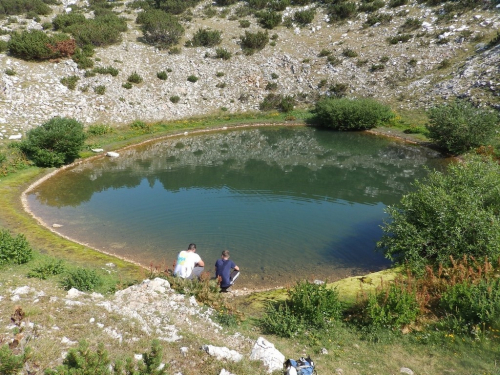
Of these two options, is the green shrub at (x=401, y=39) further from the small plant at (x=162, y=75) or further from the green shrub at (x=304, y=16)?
the small plant at (x=162, y=75)

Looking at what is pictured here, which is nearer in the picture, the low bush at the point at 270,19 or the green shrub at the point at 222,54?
the green shrub at the point at 222,54

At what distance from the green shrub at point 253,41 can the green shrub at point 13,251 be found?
46472 millimetres

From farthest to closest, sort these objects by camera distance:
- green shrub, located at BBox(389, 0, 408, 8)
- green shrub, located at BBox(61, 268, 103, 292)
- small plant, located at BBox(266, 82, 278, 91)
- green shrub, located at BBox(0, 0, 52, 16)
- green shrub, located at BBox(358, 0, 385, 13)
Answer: green shrub, located at BBox(358, 0, 385, 13) < green shrub, located at BBox(0, 0, 52, 16) < green shrub, located at BBox(389, 0, 408, 8) < small plant, located at BBox(266, 82, 278, 91) < green shrub, located at BBox(61, 268, 103, 292)

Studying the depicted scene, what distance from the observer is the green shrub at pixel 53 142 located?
2794 centimetres

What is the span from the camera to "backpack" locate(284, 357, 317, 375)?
7.64m

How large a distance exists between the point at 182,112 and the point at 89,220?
1112 inches

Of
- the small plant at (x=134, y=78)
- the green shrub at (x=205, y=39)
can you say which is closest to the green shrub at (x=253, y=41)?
the green shrub at (x=205, y=39)

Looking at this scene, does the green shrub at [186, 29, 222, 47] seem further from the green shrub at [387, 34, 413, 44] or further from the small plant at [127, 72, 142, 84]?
the green shrub at [387, 34, 413, 44]

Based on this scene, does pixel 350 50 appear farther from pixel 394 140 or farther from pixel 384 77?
pixel 394 140

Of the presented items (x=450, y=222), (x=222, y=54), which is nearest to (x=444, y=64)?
(x=222, y=54)

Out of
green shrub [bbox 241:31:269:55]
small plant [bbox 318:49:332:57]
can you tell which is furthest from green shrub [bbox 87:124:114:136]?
small plant [bbox 318:49:332:57]

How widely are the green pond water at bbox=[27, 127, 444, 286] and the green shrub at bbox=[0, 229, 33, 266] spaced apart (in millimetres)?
3601

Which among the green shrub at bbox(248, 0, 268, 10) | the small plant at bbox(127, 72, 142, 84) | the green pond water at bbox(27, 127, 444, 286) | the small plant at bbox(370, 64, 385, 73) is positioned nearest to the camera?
the green pond water at bbox(27, 127, 444, 286)

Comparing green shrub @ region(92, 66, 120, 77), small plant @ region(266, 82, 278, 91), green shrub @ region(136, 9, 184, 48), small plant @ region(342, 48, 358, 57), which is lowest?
small plant @ region(266, 82, 278, 91)
